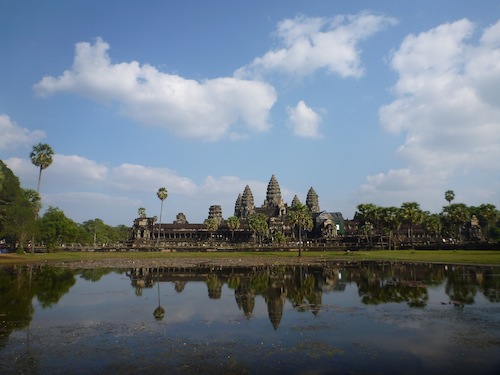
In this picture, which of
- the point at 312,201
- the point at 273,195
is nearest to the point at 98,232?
the point at 273,195

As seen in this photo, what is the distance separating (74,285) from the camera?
1299 inches

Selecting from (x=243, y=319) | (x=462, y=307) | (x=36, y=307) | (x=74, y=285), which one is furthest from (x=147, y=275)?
(x=462, y=307)

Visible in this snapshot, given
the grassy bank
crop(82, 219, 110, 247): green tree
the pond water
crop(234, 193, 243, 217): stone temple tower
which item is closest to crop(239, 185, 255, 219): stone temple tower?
crop(234, 193, 243, 217): stone temple tower

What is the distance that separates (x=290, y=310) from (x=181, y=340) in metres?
8.07

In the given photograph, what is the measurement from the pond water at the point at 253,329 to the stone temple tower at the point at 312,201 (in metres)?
136

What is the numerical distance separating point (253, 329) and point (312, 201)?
511 feet

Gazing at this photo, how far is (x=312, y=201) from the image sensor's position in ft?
558

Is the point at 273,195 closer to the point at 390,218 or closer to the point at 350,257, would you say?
the point at 390,218

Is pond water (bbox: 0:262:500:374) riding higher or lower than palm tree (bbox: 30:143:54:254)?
lower

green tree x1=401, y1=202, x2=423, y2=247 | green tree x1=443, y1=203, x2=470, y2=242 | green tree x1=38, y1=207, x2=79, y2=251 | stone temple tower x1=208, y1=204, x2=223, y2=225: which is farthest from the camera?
stone temple tower x1=208, y1=204, x2=223, y2=225

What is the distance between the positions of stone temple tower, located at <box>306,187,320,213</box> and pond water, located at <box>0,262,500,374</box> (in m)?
136

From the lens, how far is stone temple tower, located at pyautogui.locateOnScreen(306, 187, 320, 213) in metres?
168

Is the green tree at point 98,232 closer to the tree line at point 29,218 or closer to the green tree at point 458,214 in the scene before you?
the tree line at point 29,218

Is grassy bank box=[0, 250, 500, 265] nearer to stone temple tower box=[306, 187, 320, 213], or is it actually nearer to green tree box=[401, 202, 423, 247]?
green tree box=[401, 202, 423, 247]
